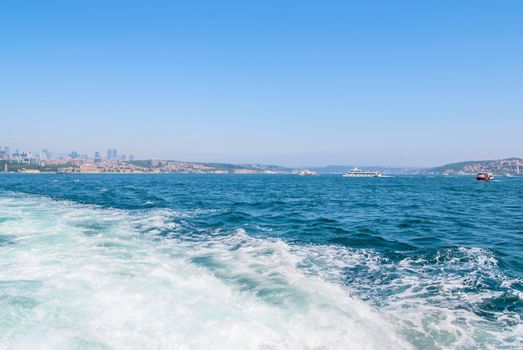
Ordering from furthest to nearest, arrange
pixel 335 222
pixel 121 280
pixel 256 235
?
pixel 335 222, pixel 256 235, pixel 121 280

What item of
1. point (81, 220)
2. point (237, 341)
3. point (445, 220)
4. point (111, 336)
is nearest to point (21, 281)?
point (111, 336)

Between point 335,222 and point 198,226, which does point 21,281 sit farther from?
point 335,222

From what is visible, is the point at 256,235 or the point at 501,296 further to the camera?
the point at 256,235

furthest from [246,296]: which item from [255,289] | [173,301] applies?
[173,301]

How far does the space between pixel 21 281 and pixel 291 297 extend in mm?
6870

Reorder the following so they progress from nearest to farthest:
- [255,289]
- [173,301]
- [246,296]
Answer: [173,301] → [246,296] → [255,289]

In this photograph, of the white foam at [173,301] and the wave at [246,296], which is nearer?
the white foam at [173,301]

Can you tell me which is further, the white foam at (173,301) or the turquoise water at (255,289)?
the turquoise water at (255,289)

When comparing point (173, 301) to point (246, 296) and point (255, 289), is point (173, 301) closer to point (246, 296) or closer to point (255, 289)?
point (246, 296)

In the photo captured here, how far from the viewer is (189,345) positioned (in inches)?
252

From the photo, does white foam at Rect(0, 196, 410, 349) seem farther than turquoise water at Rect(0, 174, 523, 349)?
No

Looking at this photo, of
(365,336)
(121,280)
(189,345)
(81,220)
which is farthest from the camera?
(81,220)

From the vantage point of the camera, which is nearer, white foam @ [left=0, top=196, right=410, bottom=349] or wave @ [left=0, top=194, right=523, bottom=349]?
white foam @ [left=0, top=196, right=410, bottom=349]

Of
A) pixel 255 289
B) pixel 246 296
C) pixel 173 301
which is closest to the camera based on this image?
pixel 173 301
